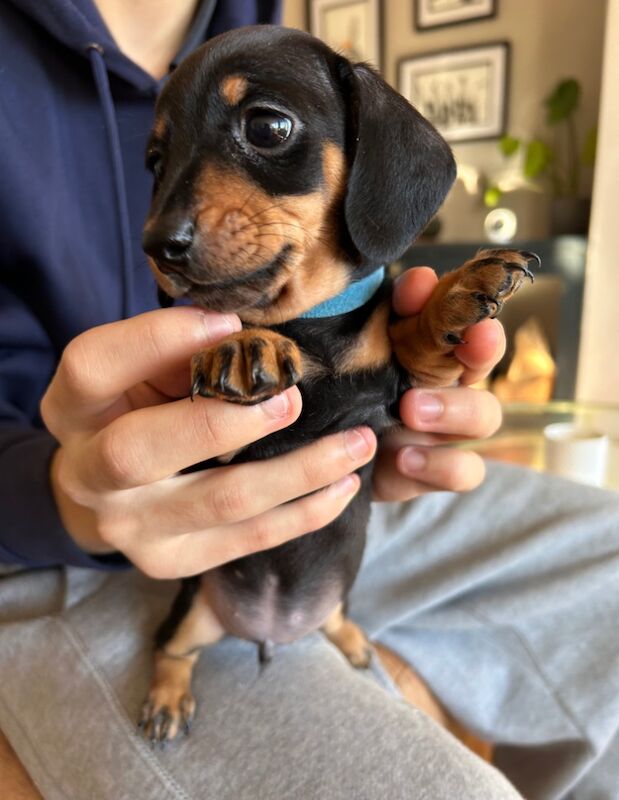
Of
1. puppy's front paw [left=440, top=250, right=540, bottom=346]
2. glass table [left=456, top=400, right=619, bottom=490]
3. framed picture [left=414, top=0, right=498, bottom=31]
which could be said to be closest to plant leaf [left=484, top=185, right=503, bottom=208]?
framed picture [left=414, top=0, right=498, bottom=31]

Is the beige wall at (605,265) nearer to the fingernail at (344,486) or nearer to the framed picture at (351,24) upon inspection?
the framed picture at (351,24)

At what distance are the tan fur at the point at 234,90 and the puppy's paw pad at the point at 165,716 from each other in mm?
766

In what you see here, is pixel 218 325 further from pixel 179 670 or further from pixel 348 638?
pixel 348 638

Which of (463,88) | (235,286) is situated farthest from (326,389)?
(463,88)

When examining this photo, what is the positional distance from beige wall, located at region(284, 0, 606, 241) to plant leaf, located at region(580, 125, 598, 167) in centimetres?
17

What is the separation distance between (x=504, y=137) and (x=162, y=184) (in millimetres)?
3194

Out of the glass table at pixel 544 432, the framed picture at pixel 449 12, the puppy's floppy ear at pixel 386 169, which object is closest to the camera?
the puppy's floppy ear at pixel 386 169

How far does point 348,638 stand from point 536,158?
2879 mm

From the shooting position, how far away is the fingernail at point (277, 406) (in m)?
0.72

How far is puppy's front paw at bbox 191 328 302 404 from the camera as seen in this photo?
0.67 meters

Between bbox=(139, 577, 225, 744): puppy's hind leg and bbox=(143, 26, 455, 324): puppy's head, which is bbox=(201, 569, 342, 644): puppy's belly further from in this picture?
bbox=(143, 26, 455, 324): puppy's head

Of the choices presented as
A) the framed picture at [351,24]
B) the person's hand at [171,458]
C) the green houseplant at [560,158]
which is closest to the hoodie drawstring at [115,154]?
the person's hand at [171,458]

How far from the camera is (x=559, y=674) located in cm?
115

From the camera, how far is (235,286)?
740mm
